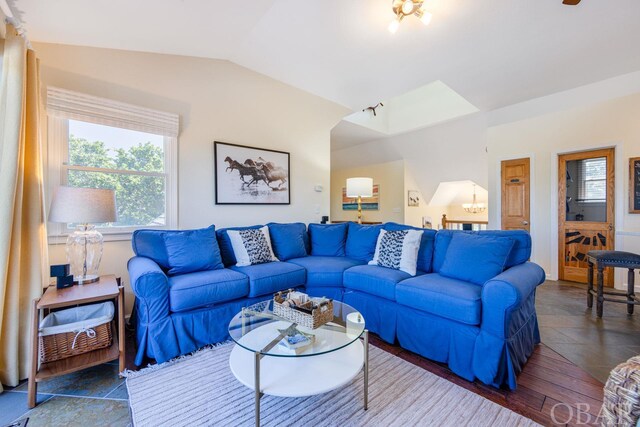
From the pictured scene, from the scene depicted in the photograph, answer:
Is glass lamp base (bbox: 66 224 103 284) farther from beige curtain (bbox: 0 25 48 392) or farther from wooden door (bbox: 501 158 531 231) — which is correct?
wooden door (bbox: 501 158 531 231)

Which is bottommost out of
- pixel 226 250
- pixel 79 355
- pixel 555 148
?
pixel 79 355

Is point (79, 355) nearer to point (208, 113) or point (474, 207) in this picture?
point (208, 113)

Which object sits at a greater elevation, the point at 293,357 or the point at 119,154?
the point at 119,154

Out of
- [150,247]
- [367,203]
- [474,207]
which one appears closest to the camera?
[150,247]

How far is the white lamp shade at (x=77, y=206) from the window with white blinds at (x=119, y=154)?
54cm

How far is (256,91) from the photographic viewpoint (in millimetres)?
3475

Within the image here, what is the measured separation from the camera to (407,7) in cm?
217

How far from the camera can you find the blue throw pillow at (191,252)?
236 centimetres

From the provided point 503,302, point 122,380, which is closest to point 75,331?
point 122,380

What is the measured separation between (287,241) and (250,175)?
3.20 feet

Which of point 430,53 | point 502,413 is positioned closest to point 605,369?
point 502,413

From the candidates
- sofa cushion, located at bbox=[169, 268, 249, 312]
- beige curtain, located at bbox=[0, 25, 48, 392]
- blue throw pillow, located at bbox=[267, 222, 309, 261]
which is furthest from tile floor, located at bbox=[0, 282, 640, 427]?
blue throw pillow, located at bbox=[267, 222, 309, 261]

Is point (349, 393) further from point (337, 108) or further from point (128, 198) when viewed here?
point (337, 108)

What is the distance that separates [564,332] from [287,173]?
334 centimetres
